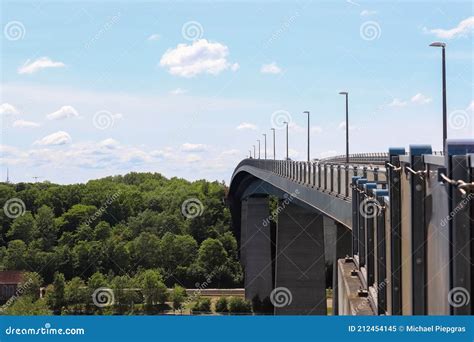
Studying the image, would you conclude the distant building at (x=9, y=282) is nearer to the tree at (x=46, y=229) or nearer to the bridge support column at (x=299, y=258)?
the tree at (x=46, y=229)

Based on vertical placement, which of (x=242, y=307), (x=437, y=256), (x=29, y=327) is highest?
(x=437, y=256)

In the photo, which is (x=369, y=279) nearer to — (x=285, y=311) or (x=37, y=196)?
(x=285, y=311)

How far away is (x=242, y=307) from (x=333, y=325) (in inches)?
2172

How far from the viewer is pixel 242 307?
62.6 metres

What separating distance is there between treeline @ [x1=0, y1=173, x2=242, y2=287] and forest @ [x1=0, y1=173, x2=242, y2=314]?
0.11m

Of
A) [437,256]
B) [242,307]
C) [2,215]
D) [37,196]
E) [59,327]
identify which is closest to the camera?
[437,256]

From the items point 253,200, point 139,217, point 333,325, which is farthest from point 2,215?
point 333,325

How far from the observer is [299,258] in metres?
45.1

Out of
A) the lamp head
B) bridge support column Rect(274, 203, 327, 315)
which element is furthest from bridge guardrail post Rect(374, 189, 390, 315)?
bridge support column Rect(274, 203, 327, 315)

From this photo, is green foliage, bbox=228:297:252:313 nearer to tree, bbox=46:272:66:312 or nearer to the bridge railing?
tree, bbox=46:272:66:312

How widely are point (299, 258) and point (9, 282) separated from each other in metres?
38.3

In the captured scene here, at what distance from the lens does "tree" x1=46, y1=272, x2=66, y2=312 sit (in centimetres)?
7019

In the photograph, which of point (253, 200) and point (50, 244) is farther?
point (50, 244)

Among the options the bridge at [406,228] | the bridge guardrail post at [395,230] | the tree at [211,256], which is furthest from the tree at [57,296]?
the bridge guardrail post at [395,230]
